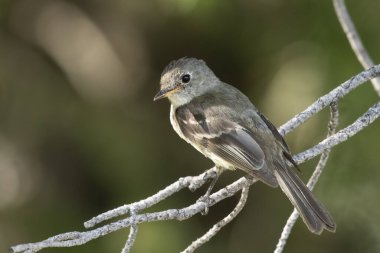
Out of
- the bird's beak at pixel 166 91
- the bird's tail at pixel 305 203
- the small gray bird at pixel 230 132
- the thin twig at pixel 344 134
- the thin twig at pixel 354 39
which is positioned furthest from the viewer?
the bird's beak at pixel 166 91

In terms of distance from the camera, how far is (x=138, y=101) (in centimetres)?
510

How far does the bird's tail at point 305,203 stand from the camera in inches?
127

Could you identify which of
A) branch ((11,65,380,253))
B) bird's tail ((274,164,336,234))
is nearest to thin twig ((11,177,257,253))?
branch ((11,65,380,253))

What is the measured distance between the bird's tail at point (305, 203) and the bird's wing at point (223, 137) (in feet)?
0.45

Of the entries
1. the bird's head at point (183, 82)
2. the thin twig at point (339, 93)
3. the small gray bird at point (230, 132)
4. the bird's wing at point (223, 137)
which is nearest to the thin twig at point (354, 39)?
the thin twig at point (339, 93)

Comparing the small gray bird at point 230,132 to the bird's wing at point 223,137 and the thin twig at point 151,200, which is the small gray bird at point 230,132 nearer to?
the bird's wing at point 223,137

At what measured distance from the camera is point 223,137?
3721mm

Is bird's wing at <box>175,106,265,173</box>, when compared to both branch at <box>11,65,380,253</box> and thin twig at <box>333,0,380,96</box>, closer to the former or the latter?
branch at <box>11,65,380,253</box>

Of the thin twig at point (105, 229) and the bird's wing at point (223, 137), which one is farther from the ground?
the bird's wing at point (223, 137)

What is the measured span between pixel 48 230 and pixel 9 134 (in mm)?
730

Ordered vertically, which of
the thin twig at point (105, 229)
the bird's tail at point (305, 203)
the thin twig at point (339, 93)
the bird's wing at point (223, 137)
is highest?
the bird's wing at point (223, 137)

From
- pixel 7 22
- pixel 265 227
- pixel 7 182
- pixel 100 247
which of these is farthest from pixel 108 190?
pixel 7 22

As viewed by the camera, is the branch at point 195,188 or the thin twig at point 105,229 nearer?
the thin twig at point 105,229

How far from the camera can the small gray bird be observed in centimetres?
337
